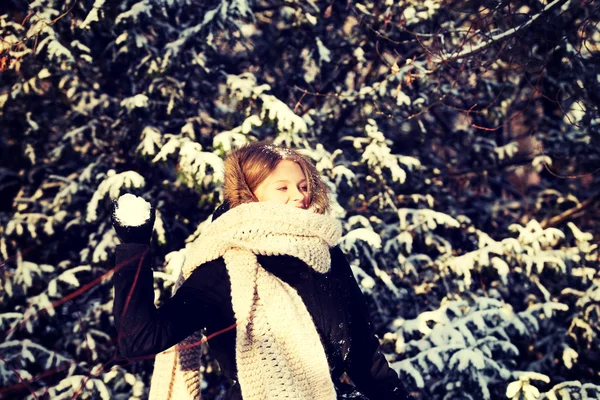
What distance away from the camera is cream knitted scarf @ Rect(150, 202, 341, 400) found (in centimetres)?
202

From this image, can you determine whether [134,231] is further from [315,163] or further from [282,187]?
[315,163]

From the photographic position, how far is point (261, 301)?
212 cm

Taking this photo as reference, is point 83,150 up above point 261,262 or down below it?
above

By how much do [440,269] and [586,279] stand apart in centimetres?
141

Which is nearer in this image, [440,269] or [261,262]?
[261,262]

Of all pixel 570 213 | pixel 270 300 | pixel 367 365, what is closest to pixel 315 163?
pixel 367 365

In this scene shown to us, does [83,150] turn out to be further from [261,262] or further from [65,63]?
[261,262]

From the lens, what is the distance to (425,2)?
190 inches

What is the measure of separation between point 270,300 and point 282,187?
21.7 inches

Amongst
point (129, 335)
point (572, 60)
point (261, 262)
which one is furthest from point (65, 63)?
point (572, 60)

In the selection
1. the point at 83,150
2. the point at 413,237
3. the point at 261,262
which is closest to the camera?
the point at 261,262

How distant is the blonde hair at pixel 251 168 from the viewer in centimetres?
238

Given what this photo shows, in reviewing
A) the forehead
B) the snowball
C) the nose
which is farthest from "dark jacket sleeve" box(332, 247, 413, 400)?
the snowball

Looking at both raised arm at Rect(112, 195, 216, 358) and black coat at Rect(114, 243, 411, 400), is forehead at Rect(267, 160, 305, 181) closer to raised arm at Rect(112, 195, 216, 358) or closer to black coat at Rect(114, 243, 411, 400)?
black coat at Rect(114, 243, 411, 400)
